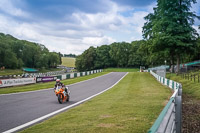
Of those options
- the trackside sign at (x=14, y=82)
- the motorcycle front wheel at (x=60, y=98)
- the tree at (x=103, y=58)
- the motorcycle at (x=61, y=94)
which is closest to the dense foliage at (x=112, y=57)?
the tree at (x=103, y=58)

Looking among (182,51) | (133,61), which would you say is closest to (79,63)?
(133,61)

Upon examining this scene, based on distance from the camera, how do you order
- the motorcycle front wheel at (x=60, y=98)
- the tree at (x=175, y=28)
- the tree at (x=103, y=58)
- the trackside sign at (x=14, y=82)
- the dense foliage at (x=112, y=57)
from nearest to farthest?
the motorcycle front wheel at (x=60, y=98) → the trackside sign at (x=14, y=82) → the tree at (x=175, y=28) → the dense foliage at (x=112, y=57) → the tree at (x=103, y=58)

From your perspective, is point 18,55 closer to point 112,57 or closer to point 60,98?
point 112,57

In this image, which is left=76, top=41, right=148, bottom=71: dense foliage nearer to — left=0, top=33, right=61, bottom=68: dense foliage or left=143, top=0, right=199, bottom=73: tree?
left=0, top=33, right=61, bottom=68: dense foliage

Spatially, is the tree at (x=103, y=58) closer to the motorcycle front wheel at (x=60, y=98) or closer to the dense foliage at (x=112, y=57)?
the dense foliage at (x=112, y=57)

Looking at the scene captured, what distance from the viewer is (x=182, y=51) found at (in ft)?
118

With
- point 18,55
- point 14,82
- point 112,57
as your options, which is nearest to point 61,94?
point 14,82

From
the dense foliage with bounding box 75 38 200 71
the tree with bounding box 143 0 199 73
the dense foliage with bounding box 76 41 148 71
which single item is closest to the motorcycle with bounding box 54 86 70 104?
the tree with bounding box 143 0 199 73

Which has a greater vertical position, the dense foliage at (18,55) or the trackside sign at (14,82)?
the dense foliage at (18,55)

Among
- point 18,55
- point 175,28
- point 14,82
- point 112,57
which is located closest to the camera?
point 14,82

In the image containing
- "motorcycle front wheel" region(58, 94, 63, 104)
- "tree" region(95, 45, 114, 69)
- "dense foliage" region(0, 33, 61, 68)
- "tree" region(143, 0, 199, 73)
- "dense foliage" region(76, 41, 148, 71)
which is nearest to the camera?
"motorcycle front wheel" region(58, 94, 63, 104)

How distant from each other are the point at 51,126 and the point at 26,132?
786 millimetres

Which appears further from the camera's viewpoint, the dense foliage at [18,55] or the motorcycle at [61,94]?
the dense foliage at [18,55]

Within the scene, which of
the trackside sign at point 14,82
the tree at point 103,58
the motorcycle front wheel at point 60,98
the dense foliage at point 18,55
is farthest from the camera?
the tree at point 103,58
